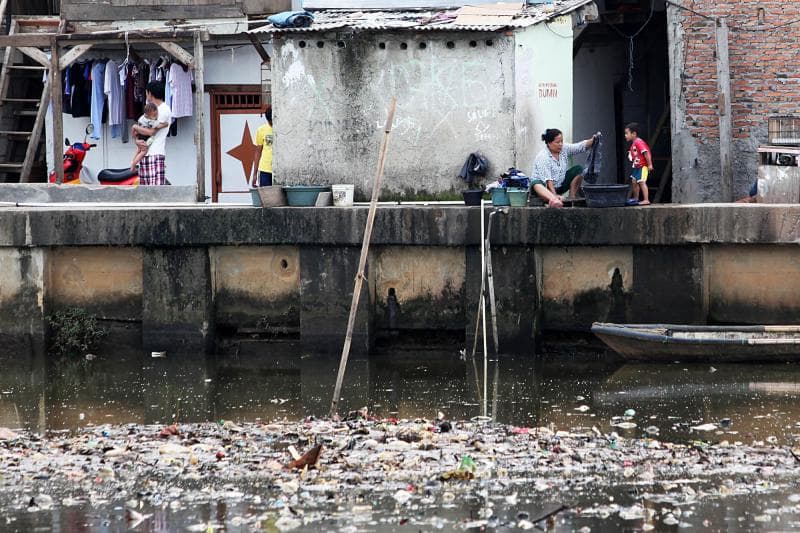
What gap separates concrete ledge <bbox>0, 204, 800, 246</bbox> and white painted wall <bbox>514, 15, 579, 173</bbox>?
68.7 inches

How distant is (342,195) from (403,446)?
18.8ft

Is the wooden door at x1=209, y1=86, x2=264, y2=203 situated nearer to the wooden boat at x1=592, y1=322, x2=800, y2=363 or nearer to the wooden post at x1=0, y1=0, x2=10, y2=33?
the wooden post at x1=0, y1=0, x2=10, y2=33

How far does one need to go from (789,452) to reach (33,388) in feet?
24.9

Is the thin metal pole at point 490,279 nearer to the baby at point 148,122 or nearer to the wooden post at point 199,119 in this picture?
the wooden post at point 199,119

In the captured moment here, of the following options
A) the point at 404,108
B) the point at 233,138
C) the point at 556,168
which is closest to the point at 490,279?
the point at 556,168

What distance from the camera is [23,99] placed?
20719mm

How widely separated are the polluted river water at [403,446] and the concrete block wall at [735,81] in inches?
151

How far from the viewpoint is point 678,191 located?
17.5 metres

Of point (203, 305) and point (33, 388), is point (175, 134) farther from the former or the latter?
point (33, 388)

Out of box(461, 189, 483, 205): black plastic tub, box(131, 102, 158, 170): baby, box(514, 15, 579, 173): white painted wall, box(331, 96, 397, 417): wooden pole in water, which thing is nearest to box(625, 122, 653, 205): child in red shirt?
box(514, 15, 579, 173): white painted wall

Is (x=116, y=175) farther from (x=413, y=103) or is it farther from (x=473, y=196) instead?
(x=473, y=196)

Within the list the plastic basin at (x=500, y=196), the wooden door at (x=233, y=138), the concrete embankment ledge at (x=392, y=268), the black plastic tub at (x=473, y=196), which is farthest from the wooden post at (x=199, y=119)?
the plastic basin at (x=500, y=196)

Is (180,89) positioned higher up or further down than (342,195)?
higher up

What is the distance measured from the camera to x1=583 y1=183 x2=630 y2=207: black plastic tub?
572 inches
